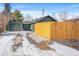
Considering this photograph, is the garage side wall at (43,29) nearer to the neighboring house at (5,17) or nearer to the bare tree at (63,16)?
the bare tree at (63,16)

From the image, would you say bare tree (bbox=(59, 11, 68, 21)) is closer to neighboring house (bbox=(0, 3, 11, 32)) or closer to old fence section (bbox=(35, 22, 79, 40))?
old fence section (bbox=(35, 22, 79, 40))

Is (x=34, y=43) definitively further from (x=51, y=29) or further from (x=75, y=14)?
(x=75, y=14)

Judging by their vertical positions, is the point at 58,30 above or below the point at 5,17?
below

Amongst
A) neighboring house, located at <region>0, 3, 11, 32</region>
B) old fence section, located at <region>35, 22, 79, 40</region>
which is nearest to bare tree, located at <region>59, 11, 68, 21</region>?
old fence section, located at <region>35, 22, 79, 40</region>

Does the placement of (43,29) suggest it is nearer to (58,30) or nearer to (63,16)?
(58,30)

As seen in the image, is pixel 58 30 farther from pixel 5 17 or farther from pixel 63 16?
pixel 5 17

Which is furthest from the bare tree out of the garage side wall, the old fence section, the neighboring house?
the neighboring house

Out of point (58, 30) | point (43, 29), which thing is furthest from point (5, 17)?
point (58, 30)

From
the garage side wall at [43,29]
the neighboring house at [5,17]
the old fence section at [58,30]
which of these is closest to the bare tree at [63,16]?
the old fence section at [58,30]

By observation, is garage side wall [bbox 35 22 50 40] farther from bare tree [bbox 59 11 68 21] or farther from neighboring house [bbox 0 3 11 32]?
neighboring house [bbox 0 3 11 32]

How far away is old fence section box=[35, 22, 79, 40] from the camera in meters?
6.94

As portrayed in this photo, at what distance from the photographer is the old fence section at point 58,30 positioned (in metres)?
6.94

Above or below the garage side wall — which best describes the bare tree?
above

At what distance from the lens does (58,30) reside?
23.0ft
